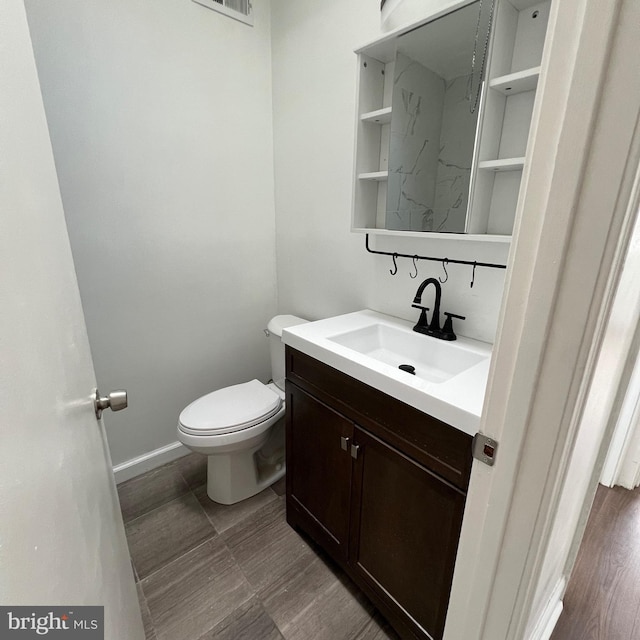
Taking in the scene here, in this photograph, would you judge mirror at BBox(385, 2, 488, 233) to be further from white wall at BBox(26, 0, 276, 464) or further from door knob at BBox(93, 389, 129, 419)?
door knob at BBox(93, 389, 129, 419)

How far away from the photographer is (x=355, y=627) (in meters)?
1.18

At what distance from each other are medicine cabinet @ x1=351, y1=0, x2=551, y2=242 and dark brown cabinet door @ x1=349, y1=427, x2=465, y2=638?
74 cm

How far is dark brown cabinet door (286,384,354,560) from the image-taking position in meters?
1.20

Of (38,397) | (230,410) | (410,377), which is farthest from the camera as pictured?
(230,410)

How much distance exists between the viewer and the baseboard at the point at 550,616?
3.51 feet

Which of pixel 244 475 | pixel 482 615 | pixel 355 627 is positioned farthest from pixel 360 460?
pixel 244 475

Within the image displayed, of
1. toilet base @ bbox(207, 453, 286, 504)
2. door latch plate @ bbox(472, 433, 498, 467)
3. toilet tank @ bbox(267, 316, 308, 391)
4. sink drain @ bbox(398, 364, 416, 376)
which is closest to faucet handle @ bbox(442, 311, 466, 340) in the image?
sink drain @ bbox(398, 364, 416, 376)

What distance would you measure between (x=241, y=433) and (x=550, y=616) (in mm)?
1262

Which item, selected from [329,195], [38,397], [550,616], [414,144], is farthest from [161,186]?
[550,616]

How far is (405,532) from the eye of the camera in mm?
1013

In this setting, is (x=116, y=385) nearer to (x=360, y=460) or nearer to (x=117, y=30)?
(x=360, y=460)

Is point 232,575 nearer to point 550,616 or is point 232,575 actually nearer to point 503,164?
point 550,616

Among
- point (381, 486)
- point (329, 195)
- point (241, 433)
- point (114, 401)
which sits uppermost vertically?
point (329, 195)

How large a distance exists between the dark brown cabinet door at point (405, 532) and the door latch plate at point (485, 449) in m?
0.28
